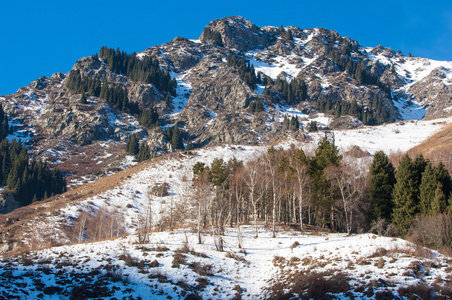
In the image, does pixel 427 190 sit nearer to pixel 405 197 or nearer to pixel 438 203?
pixel 405 197

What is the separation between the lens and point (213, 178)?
47812 millimetres

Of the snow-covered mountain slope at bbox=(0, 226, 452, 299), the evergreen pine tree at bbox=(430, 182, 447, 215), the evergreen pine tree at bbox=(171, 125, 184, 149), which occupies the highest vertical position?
the evergreen pine tree at bbox=(171, 125, 184, 149)

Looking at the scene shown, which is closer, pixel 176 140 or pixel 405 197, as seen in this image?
pixel 405 197

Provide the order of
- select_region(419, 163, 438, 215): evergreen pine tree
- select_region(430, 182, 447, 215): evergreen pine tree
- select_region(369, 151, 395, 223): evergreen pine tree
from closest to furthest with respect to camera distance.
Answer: select_region(430, 182, 447, 215): evergreen pine tree < select_region(419, 163, 438, 215): evergreen pine tree < select_region(369, 151, 395, 223): evergreen pine tree

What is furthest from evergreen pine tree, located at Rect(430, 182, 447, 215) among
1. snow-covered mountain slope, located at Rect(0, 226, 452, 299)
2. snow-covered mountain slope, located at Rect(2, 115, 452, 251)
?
snow-covered mountain slope, located at Rect(2, 115, 452, 251)

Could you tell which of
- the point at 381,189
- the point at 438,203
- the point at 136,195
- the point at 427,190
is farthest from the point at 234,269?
the point at 136,195

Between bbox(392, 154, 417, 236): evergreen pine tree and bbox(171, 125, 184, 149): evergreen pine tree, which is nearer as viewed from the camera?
bbox(392, 154, 417, 236): evergreen pine tree

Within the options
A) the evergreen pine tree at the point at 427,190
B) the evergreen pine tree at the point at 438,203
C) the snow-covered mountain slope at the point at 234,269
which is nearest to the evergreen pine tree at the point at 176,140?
the snow-covered mountain slope at the point at 234,269

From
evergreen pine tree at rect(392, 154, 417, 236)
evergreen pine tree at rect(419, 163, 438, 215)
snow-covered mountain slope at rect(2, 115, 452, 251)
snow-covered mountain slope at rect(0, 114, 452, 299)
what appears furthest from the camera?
snow-covered mountain slope at rect(2, 115, 452, 251)

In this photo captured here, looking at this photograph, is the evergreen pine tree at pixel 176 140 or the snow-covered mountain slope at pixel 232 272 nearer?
the snow-covered mountain slope at pixel 232 272

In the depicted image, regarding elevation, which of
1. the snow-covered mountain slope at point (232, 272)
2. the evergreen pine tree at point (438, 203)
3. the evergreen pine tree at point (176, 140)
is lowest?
the snow-covered mountain slope at point (232, 272)

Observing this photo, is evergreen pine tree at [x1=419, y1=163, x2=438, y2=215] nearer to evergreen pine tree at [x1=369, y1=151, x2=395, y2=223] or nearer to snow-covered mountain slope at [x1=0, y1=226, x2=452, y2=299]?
Result: evergreen pine tree at [x1=369, y1=151, x2=395, y2=223]

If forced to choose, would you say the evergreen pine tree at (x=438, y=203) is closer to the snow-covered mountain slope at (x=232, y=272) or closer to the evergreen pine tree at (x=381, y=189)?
the evergreen pine tree at (x=381, y=189)

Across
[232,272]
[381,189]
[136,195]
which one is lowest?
[232,272]
